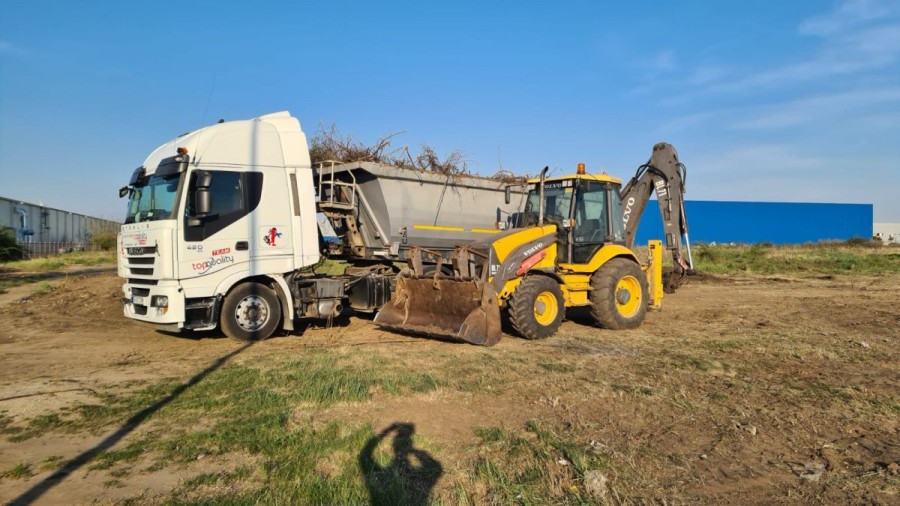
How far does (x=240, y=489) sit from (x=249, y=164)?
6496mm

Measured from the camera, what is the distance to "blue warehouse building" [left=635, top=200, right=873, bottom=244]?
46.7 meters

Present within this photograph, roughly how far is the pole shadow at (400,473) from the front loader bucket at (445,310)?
3.66 metres

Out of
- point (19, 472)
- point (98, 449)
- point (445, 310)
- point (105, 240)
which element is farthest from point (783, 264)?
point (105, 240)

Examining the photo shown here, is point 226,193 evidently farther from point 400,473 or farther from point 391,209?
point 400,473

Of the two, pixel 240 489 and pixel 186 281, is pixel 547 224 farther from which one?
pixel 240 489

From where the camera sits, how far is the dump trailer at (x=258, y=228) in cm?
863

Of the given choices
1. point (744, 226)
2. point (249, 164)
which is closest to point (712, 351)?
point (249, 164)

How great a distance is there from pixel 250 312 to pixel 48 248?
1414 inches

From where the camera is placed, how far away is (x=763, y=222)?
47.2 meters

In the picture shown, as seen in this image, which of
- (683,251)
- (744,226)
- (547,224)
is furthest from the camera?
(744,226)

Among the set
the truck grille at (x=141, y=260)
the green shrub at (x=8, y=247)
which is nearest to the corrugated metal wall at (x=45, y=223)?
the green shrub at (x=8, y=247)

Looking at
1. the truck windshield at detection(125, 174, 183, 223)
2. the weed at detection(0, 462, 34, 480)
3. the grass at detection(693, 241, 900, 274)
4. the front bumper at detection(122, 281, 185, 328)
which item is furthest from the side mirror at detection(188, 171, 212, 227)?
the grass at detection(693, 241, 900, 274)

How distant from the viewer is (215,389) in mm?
6184

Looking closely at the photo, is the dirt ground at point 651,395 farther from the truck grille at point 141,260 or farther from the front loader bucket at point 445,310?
the truck grille at point 141,260
